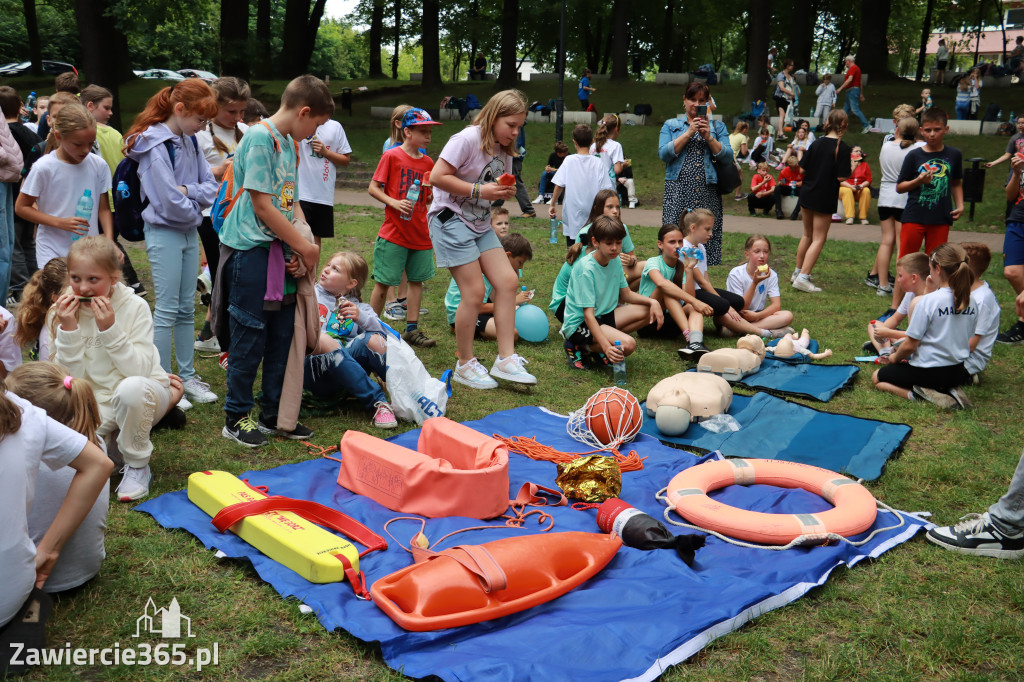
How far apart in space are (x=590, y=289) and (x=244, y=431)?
300 centimetres

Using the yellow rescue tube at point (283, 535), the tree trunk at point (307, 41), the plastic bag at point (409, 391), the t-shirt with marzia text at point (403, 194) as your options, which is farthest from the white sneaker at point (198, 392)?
the tree trunk at point (307, 41)

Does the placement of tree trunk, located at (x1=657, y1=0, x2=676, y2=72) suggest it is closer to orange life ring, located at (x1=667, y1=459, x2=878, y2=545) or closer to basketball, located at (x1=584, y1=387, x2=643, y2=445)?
basketball, located at (x1=584, y1=387, x2=643, y2=445)

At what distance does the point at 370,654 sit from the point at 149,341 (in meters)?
2.19

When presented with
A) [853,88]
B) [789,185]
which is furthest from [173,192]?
[853,88]

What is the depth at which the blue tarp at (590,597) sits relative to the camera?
2859 millimetres

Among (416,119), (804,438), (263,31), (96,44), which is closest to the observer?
(804,438)

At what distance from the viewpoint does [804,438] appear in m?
5.29

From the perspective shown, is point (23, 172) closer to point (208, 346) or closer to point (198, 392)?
point (208, 346)

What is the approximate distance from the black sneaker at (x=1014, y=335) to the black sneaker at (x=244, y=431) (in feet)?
21.6

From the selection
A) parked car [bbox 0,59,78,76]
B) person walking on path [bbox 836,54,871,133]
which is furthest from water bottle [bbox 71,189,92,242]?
parked car [bbox 0,59,78,76]

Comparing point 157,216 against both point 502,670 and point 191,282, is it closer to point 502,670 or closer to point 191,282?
point 191,282

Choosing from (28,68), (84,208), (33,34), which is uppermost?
(33,34)

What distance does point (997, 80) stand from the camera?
32031 mm

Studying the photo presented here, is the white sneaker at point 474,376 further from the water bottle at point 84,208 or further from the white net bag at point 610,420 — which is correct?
the water bottle at point 84,208
